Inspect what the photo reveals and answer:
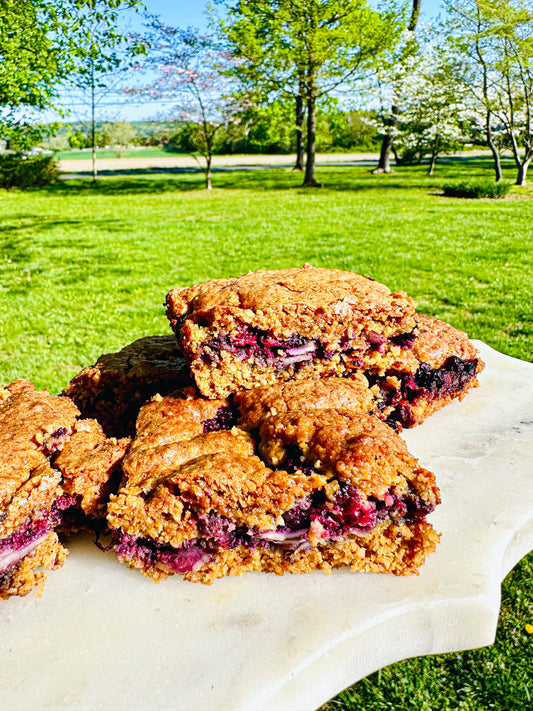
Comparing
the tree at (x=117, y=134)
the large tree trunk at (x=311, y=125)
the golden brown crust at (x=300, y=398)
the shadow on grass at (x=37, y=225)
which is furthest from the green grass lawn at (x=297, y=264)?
the tree at (x=117, y=134)

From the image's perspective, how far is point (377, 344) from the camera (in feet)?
10.4

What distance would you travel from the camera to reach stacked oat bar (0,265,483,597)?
225cm

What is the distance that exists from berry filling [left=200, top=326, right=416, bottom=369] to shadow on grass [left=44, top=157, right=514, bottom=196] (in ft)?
73.1

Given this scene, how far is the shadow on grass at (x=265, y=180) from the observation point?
26344 mm

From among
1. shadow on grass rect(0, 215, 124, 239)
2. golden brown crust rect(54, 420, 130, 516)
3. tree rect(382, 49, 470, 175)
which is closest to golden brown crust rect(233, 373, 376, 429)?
golden brown crust rect(54, 420, 130, 516)

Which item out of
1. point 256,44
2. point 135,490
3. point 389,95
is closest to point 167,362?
point 135,490

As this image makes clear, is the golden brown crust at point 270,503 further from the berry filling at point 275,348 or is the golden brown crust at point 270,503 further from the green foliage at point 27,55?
the green foliage at point 27,55

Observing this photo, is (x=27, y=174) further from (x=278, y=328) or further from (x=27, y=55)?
(x=278, y=328)

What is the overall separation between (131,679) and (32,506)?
811 mm

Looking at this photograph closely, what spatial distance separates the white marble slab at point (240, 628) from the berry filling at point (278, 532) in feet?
0.32

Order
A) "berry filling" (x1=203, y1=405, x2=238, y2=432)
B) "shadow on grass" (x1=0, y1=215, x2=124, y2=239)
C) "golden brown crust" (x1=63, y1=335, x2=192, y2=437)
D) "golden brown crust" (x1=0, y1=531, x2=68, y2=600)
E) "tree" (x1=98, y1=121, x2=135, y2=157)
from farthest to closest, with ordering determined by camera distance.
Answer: "tree" (x1=98, y1=121, x2=135, y2=157) → "shadow on grass" (x1=0, y1=215, x2=124, y2=239) → "golden brown crust" (x1=63, y1=335, x2=192, y2=437) → "berry filling" (x1=203, y1=405, x2=238, y2=432) → "golden brown crust" (x1=0, y1=531, x2=68, y2=600)

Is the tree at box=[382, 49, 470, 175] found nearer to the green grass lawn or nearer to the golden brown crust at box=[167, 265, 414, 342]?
the green grass lawn

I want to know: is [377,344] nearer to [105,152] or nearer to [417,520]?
[417,520]

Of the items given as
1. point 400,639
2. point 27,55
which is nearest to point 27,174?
point 27,55
